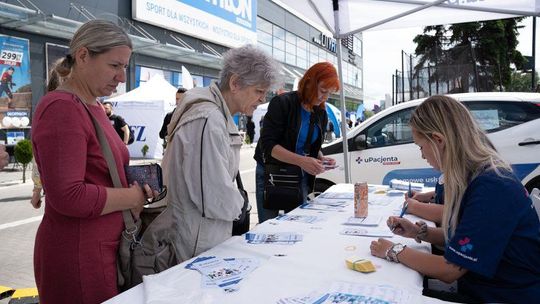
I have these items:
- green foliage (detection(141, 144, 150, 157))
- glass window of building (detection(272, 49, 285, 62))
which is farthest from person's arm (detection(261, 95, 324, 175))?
glass window of building (detection(272, 49, 285, 62))

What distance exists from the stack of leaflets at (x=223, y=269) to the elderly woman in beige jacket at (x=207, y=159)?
10 centimetres

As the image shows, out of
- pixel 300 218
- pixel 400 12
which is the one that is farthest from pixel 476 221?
pixel 400 12

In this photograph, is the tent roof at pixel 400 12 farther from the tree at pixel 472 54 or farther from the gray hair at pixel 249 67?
the tree at pixel 472 54

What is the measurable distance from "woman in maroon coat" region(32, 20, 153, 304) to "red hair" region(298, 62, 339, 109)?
1661 millimetres

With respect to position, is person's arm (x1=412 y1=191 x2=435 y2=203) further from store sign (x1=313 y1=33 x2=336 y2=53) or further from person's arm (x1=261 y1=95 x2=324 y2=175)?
store sign (x1=313 y1=33 x2=336 y2=53)

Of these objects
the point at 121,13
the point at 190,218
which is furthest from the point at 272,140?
the point at 121,13

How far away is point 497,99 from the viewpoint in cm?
515

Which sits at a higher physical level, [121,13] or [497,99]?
[121,13]

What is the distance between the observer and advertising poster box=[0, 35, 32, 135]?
12.2 metres

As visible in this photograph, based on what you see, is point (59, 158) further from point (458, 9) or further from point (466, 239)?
point (458, 9)

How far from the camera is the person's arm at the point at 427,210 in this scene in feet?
8.16

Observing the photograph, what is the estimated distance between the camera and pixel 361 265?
163 cm

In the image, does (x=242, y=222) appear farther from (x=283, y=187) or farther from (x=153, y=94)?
(x=153, y=94)

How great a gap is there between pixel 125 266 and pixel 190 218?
30cm
